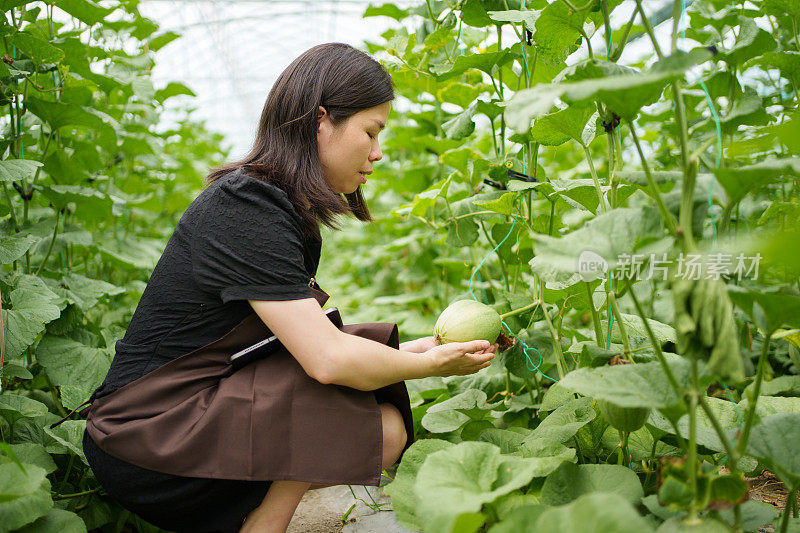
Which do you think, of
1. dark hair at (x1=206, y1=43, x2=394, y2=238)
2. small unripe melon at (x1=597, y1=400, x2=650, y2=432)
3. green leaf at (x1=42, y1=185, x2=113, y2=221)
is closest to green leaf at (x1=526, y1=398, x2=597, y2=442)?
small unripe melon at (x1=597, y1=400, x2=650, y2=432)

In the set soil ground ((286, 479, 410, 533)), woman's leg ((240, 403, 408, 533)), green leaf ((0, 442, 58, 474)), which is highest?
green leaf ((0, 442, 58, 474))

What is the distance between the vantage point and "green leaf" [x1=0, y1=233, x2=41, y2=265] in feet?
5.31

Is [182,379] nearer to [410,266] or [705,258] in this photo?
[705,258]

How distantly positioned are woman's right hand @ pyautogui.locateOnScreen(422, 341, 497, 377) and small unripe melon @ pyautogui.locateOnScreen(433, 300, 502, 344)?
45 mm

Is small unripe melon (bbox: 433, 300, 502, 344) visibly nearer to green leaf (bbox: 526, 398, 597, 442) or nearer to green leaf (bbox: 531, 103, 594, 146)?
green leaf (bbox: 526, 398, 597, 442)

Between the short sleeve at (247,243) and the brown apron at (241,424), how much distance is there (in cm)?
13

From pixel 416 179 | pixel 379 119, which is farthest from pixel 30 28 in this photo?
pixel 416 179

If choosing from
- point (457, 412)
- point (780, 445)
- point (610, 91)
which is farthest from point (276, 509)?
point (610, 91)

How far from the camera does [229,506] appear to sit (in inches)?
54.7

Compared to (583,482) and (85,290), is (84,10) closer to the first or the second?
(85,290)

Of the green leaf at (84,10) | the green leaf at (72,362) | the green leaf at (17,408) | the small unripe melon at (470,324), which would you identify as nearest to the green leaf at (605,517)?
the small unripe melon at (470,324)

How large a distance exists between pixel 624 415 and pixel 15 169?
150 cm

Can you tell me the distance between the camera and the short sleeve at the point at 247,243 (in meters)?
1.31

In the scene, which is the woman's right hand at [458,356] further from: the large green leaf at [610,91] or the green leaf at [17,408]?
the green leaf at [17,408]
